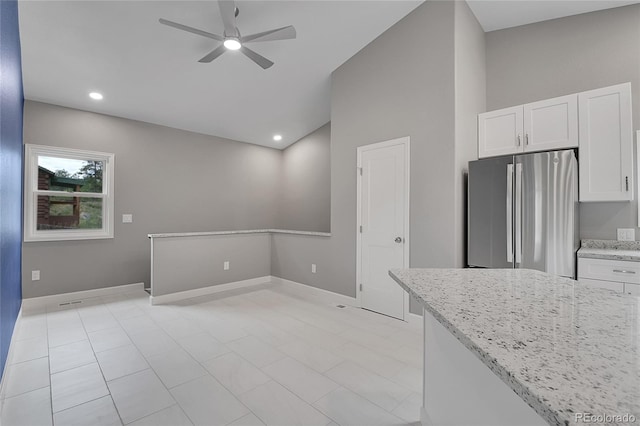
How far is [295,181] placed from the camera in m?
6.44

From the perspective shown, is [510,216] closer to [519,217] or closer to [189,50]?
[519,217]

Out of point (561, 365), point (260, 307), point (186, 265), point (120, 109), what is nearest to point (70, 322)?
point (186, 265)

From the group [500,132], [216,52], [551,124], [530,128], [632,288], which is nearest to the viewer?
[632,288]

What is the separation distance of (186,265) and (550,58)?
5.19m

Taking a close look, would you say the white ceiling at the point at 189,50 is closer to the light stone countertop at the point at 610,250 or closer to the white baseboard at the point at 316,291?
the light stone countertop at the point at 610,250

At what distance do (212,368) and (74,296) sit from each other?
3.27m

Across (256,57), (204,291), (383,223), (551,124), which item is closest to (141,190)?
(204,291)

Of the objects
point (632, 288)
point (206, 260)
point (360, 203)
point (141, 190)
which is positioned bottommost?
point (206, 260)

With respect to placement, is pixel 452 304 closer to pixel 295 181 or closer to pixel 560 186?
pixel 560 186

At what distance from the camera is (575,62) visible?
3021 millimetres

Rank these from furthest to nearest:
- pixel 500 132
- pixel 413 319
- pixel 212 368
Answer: pixel 413 319 → pixel 500 132 → pixel 212 368

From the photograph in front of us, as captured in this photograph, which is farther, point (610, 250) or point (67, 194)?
point (67, 194)

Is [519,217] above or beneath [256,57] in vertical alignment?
beneath

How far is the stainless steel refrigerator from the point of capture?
255 centimetres
